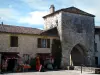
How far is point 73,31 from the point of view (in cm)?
3497

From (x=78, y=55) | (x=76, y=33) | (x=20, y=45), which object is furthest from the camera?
(x=78, y=55)

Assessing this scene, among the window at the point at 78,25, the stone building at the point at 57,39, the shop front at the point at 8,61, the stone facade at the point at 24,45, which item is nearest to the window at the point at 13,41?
the stone building at the point at 57,39

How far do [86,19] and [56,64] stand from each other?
10.1 meters

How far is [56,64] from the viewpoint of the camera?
32.8 m

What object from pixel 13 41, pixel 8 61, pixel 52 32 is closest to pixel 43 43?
pixel 52 32

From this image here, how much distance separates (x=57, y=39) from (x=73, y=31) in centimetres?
339

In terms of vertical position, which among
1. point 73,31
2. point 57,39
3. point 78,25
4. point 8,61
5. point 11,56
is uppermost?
point 78,25

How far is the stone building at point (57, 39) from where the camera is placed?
95.5ft

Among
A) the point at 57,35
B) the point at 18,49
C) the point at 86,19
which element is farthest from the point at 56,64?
the point at 86,19

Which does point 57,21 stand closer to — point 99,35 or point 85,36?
point 85,36

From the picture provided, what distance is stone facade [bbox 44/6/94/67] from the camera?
3388 centimetres

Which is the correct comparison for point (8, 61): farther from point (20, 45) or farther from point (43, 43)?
point (43, 43)

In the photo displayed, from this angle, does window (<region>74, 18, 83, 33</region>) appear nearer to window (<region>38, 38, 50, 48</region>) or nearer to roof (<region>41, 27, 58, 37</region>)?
roof (<region>41, 27, 58, 37</region>)

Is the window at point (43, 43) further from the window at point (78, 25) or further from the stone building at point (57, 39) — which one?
the window at point (78, 25)
